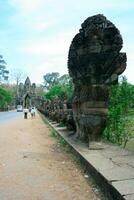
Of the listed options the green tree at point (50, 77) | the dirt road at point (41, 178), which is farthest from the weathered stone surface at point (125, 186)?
the green tree at point (50, 77)

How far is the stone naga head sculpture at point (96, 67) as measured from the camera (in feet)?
26.6

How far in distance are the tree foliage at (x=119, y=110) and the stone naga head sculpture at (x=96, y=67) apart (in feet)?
9.08

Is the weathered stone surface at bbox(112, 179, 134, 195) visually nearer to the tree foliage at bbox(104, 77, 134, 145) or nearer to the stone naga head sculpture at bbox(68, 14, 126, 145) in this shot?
the stone naga head sculpture at bbox(68, 14, 126, 145)

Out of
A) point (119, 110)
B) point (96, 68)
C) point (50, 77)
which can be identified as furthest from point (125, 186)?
point (50, 77)

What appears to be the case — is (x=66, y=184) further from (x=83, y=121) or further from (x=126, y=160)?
(x=83, y=121)

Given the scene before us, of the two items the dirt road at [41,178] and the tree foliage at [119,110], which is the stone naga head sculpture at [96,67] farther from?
the tree foliage at [119,110]

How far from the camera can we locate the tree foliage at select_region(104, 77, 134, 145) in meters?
11.3

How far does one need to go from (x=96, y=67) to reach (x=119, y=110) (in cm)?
342

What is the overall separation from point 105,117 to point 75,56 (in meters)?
1.82

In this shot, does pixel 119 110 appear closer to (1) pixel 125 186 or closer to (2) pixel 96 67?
(2) pixel 96 67

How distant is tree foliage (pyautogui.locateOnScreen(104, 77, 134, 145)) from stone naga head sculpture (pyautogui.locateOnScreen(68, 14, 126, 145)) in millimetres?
2767

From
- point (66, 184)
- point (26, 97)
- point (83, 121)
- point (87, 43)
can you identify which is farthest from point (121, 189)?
point (26, 97)

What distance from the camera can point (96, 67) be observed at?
8.28 meters

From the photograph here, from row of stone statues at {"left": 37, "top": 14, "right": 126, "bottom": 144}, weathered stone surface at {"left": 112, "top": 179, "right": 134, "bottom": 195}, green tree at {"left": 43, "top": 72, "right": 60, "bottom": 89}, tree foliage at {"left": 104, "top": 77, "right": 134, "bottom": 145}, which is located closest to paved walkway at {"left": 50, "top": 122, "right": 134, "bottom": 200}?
weathered stone surface at {"left": 112, "top": 179, "right": 134, "bottom": 195}
